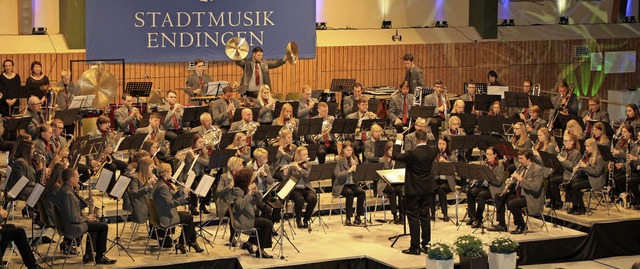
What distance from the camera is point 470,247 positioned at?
14430 millimetres

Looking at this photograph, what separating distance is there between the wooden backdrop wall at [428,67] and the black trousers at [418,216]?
326 inches

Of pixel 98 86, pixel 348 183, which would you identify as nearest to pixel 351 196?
pixel 348 183

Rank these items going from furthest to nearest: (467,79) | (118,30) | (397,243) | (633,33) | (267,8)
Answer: (633,33), (467,79), (267,8), (118,30), (397,243)

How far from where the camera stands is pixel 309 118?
1858cm

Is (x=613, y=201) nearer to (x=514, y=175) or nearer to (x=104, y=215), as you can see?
(x=514, y=175)

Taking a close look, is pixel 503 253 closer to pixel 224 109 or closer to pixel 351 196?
pixel 351 196

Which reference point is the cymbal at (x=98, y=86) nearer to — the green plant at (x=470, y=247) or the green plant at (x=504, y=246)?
the green plant at (x=470, y=247)

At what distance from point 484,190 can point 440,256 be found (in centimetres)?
284

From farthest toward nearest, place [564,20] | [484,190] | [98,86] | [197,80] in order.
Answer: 1. [564,20]
2. [197,80]
3. [98,86]
4. [484,190]

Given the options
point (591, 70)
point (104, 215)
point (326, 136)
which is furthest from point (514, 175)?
point (591, 70)

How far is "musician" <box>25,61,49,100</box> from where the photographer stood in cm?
1923

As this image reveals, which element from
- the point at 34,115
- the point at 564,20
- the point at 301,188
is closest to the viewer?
the point at 301,188

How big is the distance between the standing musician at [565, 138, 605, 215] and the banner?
7.57 m

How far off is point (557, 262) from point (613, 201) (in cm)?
191
